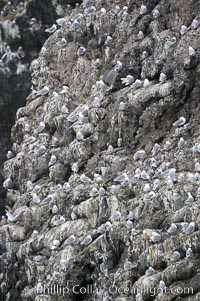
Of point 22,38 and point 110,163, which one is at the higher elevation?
point 22,38

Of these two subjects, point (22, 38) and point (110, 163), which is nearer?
point (110, 163)

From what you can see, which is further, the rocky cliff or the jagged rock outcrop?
the jagged rock outcrop

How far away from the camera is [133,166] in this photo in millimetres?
34688

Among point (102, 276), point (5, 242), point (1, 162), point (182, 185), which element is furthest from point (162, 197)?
point (1, 162)

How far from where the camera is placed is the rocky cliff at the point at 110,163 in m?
30.7

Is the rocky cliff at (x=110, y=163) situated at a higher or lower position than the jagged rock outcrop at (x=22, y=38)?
lower

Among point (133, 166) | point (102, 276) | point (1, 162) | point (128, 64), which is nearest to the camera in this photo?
point (102, 276)

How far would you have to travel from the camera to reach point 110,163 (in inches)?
1394

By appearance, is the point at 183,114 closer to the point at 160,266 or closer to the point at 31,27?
the point at 160,266

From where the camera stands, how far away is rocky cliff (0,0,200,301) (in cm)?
3067

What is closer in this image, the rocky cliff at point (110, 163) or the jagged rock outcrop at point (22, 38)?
the rocky cliff at point (110, 163)

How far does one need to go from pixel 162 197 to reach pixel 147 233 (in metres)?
1.34

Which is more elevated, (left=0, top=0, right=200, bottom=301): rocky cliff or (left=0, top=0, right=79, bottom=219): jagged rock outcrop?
(left=0, top=0, right=79, bottom=219): jagged rock outcrop

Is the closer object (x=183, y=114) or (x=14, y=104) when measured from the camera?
(x=183, y=114)
